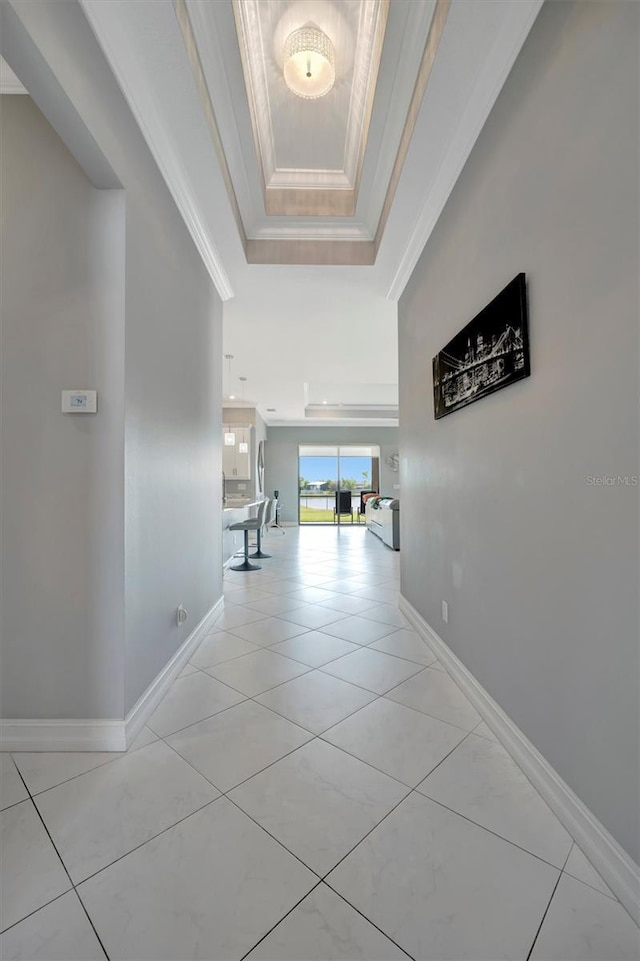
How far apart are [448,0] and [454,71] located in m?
0.22

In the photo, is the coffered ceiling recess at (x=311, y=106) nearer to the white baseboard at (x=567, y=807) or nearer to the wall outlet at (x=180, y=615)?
the wall outlet at (x=180, y=615)

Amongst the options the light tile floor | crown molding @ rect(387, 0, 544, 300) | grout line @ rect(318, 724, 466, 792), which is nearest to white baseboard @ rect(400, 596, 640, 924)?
the light tile floor

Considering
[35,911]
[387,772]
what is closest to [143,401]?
[35,911]

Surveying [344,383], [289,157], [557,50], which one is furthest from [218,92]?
[344,383]

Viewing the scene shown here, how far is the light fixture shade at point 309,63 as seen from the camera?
1851 millimetres

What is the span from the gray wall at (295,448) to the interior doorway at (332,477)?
182mm

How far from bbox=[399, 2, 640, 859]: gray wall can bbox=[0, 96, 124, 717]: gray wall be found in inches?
61.3

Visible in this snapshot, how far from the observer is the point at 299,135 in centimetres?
246

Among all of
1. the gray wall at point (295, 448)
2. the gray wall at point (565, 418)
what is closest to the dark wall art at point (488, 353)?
the gray wall at point (565, 418)

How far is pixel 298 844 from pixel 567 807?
0.81 metres

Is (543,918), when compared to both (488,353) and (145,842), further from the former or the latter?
(488,353)

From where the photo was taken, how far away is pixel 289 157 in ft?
8.68

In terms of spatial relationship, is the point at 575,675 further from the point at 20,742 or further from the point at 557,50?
the point at 20,742

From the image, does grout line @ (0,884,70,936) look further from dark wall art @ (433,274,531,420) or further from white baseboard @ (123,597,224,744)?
dark wall art @ (433,274,531,420)
